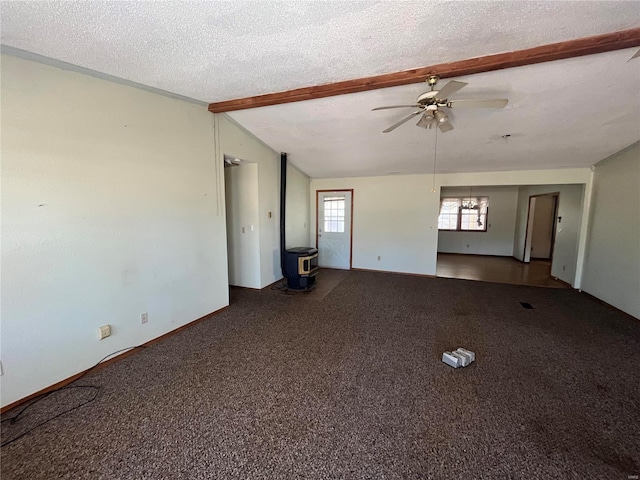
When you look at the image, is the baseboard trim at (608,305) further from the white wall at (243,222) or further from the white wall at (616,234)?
the white wall at (243,222)

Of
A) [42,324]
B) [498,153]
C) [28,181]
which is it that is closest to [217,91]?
[28,181]

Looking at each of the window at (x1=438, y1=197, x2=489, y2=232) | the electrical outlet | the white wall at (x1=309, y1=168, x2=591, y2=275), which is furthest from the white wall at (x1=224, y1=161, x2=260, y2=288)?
the window at (x1=438, y1=197, x2=489, y2=232)

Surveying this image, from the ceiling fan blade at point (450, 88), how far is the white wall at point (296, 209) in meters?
3.56

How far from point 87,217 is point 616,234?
22.0ft

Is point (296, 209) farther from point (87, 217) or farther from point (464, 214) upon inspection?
point (464, 214)

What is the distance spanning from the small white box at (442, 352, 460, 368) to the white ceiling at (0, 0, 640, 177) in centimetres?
268

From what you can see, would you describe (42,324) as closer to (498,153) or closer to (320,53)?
(320,53)

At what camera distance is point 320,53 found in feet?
7.00

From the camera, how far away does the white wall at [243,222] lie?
14.4 ft

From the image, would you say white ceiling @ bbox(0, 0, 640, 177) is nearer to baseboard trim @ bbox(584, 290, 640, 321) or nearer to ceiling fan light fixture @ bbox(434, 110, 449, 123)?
ceiling fan light fixture @ bbox(434, 110, 449, 123)

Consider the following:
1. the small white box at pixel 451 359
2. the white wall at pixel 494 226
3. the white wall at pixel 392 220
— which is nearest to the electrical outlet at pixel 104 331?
the small white box at pixel 451 359

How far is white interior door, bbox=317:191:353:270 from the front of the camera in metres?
6.23

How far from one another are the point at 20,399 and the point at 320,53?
3570mm

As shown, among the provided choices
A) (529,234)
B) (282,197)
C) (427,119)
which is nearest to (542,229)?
(529,234)
